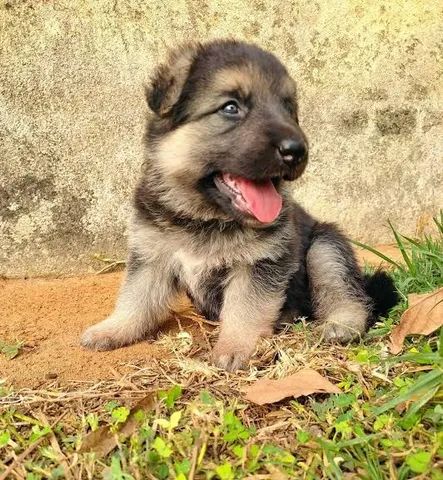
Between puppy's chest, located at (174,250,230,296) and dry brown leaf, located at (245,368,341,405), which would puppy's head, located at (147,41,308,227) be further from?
dry brown leaf, located at (245,368,341,405)

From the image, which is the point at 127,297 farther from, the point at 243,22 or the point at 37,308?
the point at 243,22

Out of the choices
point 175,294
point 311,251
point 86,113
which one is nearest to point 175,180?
point 175,294

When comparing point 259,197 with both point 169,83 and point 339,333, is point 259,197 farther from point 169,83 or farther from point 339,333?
point 339,333

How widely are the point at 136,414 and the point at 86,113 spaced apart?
11.1 ft

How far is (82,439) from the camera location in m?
2.52

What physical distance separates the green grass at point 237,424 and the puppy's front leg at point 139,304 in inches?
21.1

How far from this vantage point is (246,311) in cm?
347

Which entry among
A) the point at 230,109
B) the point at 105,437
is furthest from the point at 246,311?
A: the point at 105,437

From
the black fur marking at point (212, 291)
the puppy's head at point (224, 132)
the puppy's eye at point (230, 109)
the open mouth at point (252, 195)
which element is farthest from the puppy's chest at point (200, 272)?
the puppy's eye at point (230, 109)

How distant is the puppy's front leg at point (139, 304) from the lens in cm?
373

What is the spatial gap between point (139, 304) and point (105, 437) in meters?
1.33

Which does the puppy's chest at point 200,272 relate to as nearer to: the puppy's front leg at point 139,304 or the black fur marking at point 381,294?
the puppy's front leg at point 139,304

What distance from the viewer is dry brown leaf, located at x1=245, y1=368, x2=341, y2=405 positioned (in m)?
2.78

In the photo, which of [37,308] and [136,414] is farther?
[37,308]
